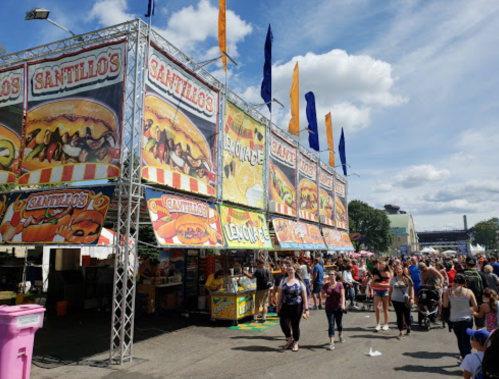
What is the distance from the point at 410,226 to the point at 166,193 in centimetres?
13385

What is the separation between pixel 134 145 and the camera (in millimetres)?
8758

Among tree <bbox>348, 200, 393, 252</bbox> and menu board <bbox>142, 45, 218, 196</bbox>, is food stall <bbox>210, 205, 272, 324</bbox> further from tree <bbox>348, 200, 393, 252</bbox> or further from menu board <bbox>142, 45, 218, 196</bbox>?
tree <bbox>348, 200, 393, 252</bbox>

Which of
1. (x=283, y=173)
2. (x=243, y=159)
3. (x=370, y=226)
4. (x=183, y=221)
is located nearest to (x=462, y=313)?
(x=183, y=221)

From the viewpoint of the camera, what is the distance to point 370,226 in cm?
7656

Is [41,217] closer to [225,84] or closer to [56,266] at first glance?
[56,266]

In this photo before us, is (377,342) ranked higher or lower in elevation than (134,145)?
lower

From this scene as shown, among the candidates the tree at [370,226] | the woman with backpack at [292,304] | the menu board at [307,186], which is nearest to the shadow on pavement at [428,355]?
the woman with backpack at [292,304]

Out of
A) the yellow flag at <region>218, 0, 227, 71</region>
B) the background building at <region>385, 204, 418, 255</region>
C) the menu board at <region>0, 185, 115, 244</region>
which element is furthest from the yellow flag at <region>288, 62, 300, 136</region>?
the background building at <region>385, 204, 418, 255</region>

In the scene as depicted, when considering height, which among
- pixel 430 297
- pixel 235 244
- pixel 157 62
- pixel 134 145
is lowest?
pixel 430 297

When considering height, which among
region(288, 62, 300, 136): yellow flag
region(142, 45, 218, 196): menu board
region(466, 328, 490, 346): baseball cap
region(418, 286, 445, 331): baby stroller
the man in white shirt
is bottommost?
region(418, 286, 445, 331): baby stroller

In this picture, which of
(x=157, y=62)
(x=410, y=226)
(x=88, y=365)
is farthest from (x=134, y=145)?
(x=410, y=226)

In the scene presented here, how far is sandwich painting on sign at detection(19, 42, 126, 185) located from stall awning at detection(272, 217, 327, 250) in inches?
376

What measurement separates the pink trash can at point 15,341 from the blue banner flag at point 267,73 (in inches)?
509

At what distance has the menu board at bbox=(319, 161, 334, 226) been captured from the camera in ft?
83.1
